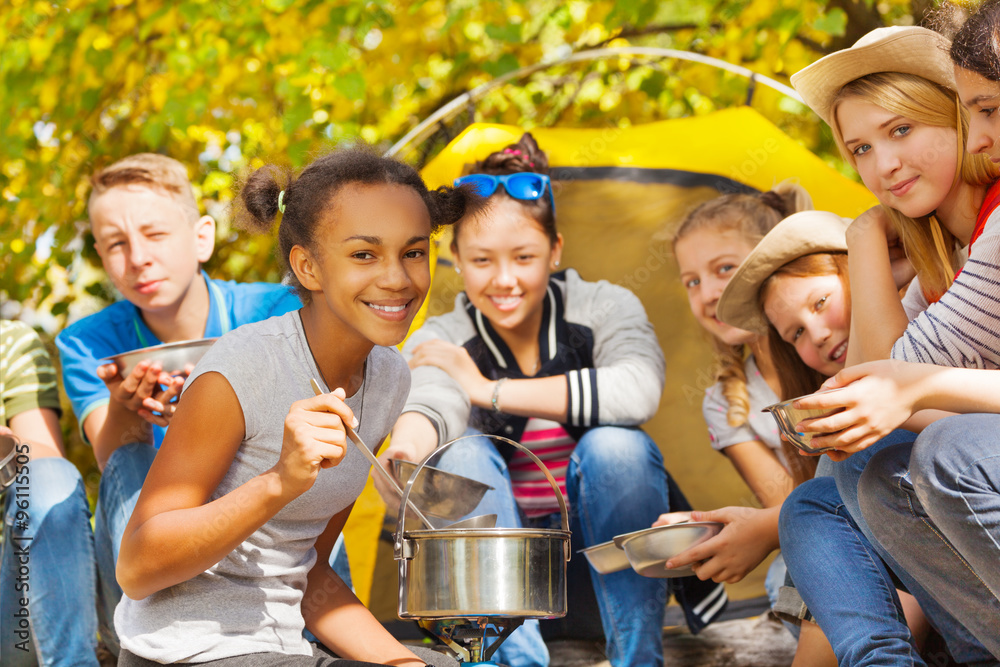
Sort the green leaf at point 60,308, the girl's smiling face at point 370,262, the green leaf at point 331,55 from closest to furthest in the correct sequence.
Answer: the girl's smiling face at point 370,262
the green leaf at point 331,55
the green leaf at point 60,308

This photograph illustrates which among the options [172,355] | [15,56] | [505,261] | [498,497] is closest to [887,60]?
[505,261]

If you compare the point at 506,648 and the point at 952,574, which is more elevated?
the point at 952,574

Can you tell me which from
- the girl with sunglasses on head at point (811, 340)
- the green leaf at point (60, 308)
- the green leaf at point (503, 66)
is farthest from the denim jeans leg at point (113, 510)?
the green leaf at point (60, 308)

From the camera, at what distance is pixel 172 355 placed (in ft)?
6.12

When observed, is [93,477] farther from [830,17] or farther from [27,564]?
[830,17]

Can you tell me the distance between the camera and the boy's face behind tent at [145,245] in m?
2.23

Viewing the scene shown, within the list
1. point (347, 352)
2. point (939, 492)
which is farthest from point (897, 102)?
point (347, 352)

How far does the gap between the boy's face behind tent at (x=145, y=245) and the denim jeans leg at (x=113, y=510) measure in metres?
0.44

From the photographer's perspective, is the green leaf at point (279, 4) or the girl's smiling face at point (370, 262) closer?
the girl's smiling face at point (370, 262)

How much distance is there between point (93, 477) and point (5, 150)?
149cm

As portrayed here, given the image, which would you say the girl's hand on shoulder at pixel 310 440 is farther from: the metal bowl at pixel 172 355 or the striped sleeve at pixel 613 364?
→ the striped sleeve at pixel 613 364

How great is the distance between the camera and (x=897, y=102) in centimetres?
159

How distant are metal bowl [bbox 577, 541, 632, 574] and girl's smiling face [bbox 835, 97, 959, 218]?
0.83 meters

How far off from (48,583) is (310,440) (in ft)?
Answer: 3.41
